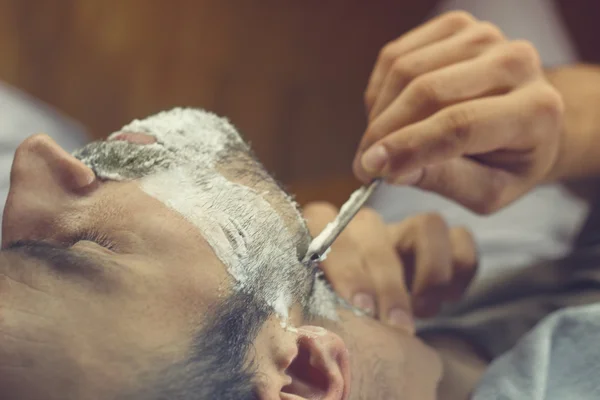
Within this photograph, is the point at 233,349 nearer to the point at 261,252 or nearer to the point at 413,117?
the point at 261,252

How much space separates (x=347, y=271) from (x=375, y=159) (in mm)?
132

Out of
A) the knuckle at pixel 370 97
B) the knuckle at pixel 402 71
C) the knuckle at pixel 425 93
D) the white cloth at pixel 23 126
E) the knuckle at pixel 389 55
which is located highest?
the knuckle at pixel 389 55

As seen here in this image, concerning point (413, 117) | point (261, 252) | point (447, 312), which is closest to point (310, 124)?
point (447, 312)

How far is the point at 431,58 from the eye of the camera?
1.93 ft

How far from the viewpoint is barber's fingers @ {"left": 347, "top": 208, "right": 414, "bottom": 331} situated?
0.61 meters

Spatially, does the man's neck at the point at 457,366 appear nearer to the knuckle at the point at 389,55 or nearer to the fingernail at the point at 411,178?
the fingernail at the point at 411,178

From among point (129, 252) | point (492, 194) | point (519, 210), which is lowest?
point (519, 210)

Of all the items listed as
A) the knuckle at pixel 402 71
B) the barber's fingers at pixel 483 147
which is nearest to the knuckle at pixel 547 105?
the barber's fingers at pixel 483 147

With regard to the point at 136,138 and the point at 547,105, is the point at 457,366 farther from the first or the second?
the point at 136,138

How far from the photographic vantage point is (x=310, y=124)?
1.26 metres

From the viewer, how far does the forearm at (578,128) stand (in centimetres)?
68

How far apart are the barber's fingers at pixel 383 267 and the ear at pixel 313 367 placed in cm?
17

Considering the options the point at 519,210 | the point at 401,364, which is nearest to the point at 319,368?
the point at 401,364

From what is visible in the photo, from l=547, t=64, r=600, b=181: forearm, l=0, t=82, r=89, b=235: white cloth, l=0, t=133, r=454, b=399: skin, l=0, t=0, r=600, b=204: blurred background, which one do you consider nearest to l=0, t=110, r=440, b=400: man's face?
l=0, t=133, r=454, b=399: skin
